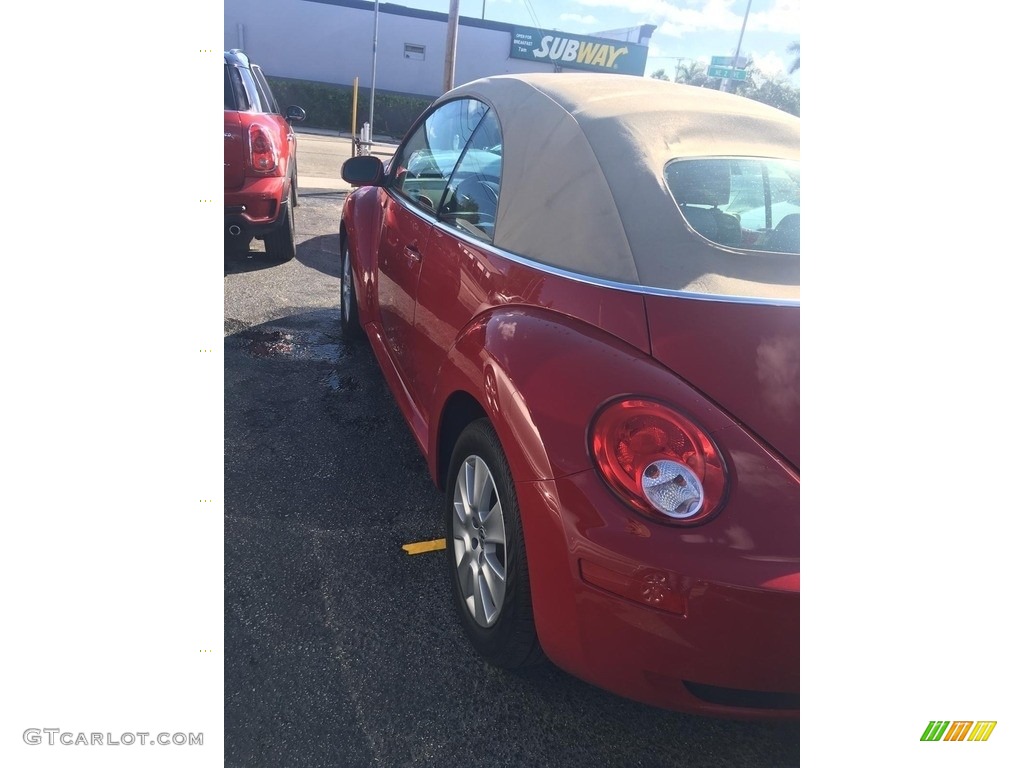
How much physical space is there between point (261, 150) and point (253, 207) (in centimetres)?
47

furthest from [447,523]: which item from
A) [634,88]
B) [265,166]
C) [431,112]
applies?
[265,166]

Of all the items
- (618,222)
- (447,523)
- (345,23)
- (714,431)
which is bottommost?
(447,523)

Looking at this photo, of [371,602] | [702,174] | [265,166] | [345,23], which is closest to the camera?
[702,174]

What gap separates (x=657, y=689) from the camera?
62.2 inches

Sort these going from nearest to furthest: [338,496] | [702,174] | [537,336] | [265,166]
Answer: [537,336]
[702,174]
[338,496]
[265,166]

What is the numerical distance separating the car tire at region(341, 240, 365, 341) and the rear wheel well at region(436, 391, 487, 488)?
202cm

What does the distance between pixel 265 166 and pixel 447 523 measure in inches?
175

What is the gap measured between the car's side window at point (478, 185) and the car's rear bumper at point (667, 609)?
1.11 m

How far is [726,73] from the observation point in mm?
2057

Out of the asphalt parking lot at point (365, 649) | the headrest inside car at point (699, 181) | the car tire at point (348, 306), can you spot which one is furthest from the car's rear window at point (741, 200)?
the car tire at point (348, 306)

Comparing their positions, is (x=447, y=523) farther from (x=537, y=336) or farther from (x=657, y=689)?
(x=657, y=689)

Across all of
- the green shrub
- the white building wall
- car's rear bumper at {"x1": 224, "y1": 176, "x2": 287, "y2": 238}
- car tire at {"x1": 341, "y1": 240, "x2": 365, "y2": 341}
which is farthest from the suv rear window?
the green shrub

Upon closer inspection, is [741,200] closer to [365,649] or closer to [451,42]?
[365,649]

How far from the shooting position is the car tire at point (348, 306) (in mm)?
4375
